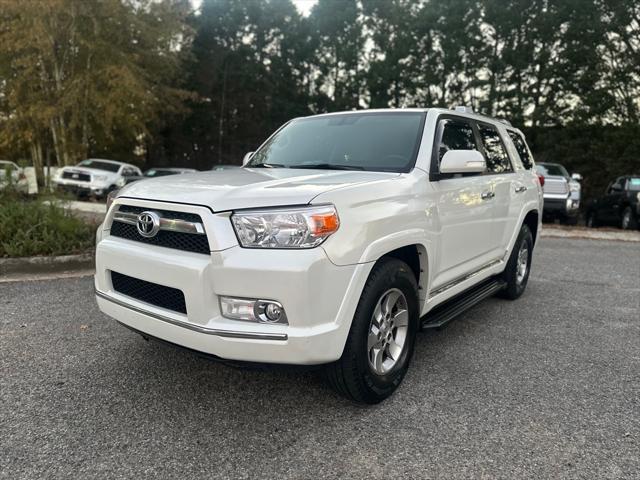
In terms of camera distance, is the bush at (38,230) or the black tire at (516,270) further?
the bush at (38,230)

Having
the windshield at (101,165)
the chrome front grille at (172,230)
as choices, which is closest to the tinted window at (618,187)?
the chrome front grille at (172,230)

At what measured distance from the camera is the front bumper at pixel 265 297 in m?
2.31

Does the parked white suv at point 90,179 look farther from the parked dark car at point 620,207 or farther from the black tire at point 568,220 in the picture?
the parked dark car at point 620,207

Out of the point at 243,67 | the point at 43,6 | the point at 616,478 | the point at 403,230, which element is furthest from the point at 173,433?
the point at 243,67

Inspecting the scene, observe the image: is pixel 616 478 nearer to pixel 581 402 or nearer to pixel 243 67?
pixel 581 402

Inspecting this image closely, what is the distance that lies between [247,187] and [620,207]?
13965 mm

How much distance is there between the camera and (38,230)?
6.35 m

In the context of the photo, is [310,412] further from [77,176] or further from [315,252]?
[77,176]

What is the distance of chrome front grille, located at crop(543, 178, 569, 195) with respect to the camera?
44.4 feet

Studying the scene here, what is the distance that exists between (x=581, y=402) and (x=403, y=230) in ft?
5.06

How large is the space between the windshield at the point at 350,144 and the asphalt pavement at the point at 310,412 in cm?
149

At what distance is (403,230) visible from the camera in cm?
287

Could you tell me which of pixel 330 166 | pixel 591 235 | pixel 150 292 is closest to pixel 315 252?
pixel 150 292

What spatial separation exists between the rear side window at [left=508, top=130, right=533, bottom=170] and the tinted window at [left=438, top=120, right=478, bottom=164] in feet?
4.35
